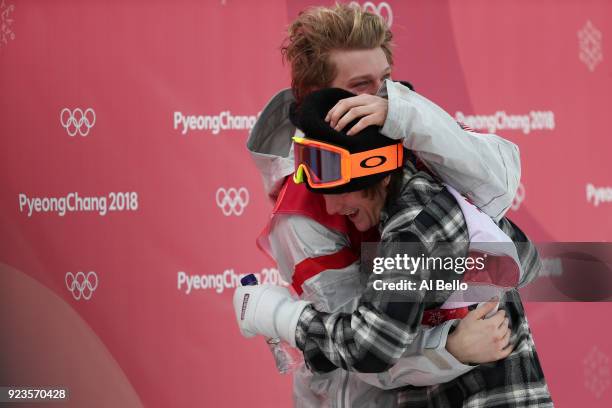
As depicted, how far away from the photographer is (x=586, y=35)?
3805 mm

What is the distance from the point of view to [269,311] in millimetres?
1891

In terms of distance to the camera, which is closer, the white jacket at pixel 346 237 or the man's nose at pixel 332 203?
the white jacket at pixel 346 237

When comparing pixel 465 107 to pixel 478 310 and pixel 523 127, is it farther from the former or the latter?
pixel 478 310

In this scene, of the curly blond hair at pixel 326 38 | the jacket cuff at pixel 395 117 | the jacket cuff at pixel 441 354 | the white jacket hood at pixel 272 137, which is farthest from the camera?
the white jacket hood at pixel 272 137

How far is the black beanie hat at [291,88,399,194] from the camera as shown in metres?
1.75

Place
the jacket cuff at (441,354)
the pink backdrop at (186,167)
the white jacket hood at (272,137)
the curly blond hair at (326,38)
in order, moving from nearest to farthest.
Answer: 1. the jacket cuff at (441,354)
2. the curly blond hair at (326,38)
3. the white jacket hood at (272,137)
4. the pink backdrop at (186,167)

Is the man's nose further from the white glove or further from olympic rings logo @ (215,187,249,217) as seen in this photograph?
olympic rings logo @ (215,187,249,217)

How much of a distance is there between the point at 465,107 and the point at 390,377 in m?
2.16

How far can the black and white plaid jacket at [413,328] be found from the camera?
1710mm

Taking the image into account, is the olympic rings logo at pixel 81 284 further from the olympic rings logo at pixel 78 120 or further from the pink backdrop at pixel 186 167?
the olympic rings logo at pixel 78 120

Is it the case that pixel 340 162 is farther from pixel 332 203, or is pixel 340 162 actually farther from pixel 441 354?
pixel 441 354

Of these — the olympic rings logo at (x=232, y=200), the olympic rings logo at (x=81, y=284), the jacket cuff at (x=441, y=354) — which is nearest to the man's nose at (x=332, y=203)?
the jacket cuff at (x=441, y=354)

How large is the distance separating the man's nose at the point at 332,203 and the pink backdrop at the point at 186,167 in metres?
1.96

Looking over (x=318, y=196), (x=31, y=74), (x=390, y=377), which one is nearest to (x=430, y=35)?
(x=31, y=74)
